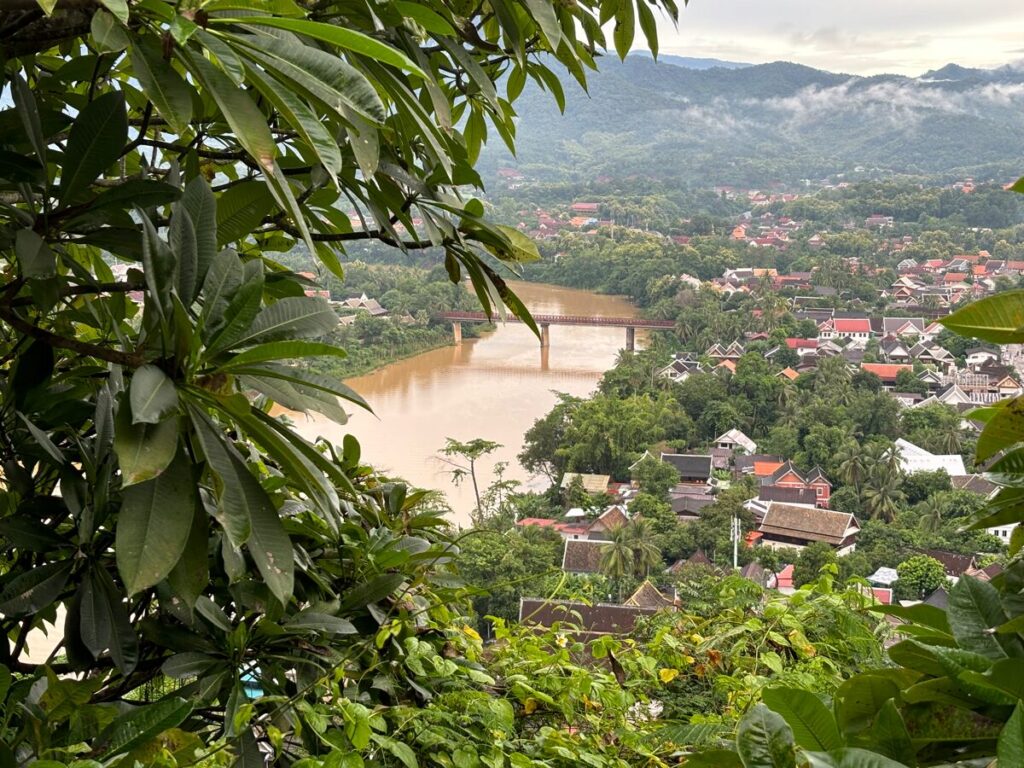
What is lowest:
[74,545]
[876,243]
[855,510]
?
[855,510]

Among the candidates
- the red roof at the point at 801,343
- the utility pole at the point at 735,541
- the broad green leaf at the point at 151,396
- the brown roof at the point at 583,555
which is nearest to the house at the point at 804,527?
the utility pole at the point at 735,541

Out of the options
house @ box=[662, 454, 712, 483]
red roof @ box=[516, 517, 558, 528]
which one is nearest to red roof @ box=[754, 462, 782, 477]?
house @ box=[662, 454, 712, 483]

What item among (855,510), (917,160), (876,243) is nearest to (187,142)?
(855,510)

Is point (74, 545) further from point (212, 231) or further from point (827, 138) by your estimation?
point (827, 138)

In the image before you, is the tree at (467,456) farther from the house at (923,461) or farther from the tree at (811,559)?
the house at (923,461)

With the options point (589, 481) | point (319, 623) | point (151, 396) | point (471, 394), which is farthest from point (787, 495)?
point (151, 396)

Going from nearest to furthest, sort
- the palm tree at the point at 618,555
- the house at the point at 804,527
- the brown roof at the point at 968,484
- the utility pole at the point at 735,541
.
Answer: the palm tree at the point at 618,555
the utility pole at the point at 735,541
the house at the point at 804,527
the brown roof at the point at 968,484

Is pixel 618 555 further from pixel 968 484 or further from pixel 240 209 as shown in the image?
pixel 240 209

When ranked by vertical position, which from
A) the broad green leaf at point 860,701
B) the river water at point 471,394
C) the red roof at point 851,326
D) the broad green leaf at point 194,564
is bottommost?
the river water at point 471,394
